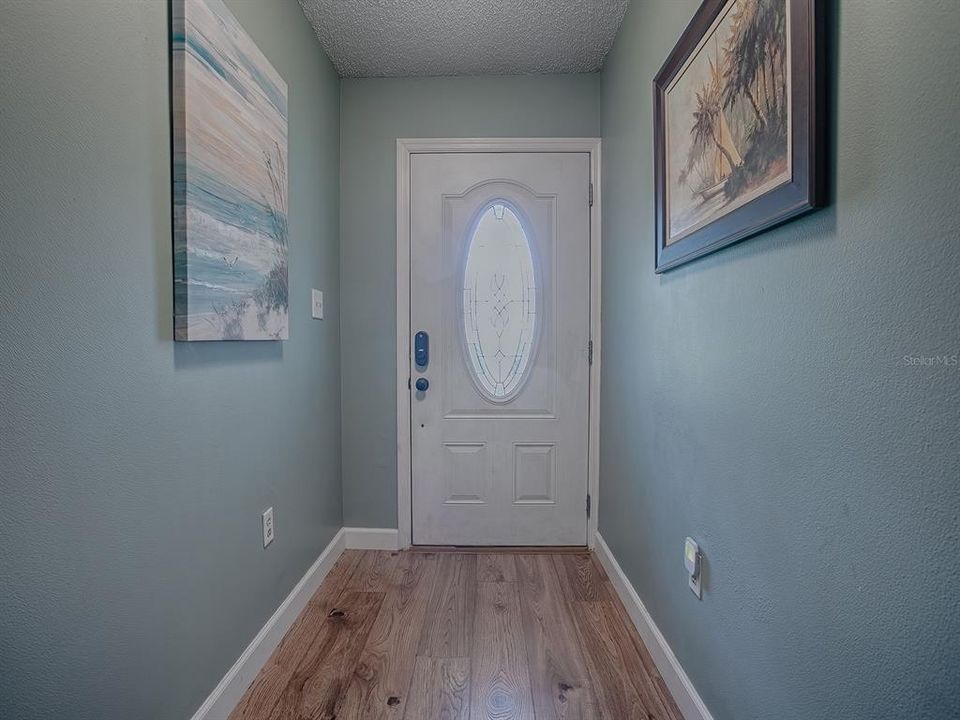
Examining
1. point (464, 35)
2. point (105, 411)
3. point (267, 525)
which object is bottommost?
point (267, 525)

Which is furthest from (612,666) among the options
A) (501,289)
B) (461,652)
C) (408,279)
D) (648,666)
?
(408,279)

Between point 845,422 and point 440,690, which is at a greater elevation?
point 845,422

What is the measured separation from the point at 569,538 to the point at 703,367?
1.47 m

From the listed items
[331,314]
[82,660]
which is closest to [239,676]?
[82,660]

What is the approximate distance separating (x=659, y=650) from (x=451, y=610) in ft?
2.57

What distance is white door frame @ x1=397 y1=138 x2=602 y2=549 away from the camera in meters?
2.30

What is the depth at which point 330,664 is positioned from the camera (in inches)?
60.0

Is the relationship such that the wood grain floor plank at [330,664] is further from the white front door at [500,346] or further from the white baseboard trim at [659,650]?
the white baseboard trim at [659,650]

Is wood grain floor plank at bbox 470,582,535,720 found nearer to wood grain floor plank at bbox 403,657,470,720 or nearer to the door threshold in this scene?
wood grain floor plank at bbox 403,657,470,720

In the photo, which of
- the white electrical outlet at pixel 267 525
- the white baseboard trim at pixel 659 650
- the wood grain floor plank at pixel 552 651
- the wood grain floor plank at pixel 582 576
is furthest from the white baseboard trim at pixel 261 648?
the white baseboard trim at pixel 659 650

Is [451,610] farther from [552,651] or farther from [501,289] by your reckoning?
[501,289]

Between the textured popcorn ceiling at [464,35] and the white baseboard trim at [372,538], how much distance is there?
234cm

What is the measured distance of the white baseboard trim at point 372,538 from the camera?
2.37m

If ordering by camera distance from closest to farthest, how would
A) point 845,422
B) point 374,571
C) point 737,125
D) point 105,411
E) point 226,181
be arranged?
point 845,422 → point 105,411 → point 737,125 → point 226,181 → point 374,571
